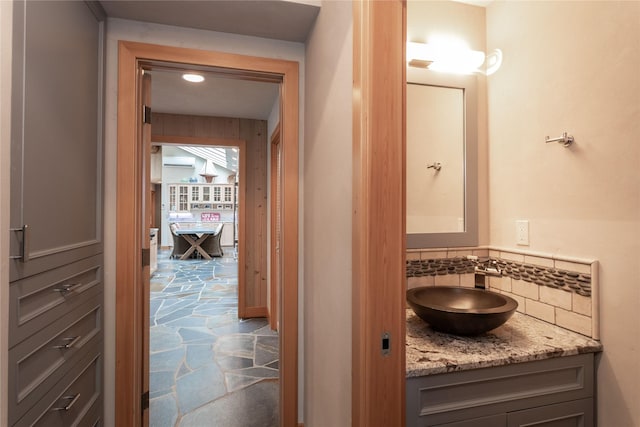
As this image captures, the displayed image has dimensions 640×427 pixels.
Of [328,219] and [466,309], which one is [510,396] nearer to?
[466,309]

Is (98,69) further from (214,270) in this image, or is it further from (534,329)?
(214,270)

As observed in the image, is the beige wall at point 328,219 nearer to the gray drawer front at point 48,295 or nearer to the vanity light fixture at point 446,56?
the vanity light fixture at point 446,56

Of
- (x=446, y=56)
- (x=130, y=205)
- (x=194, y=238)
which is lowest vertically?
(x=194, y=238)

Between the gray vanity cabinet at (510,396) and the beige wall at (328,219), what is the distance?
0.27 m

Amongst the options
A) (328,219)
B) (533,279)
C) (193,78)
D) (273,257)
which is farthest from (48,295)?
(273,257)

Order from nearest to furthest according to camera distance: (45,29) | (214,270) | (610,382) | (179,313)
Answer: (45,29) → (610,382) → (179,313) → (214,270)

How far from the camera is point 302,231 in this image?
1.81m

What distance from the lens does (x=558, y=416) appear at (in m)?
1.14

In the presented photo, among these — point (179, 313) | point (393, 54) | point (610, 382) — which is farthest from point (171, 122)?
point (610, 382)

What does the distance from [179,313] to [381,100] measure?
13.2 feet

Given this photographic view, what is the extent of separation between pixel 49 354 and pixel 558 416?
1828 millimetres

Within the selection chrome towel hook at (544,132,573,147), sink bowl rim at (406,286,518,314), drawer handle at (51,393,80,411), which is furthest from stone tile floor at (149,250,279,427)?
chrome towel hook at (544,132,573,147)

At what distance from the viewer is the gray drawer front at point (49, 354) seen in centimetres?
93

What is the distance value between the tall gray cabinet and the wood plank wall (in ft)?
7.80
